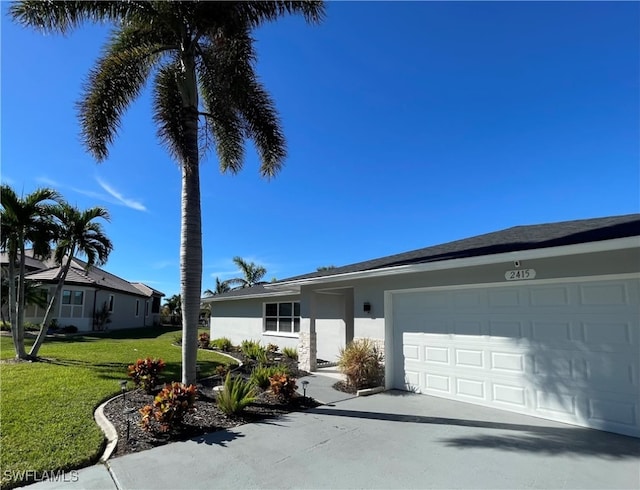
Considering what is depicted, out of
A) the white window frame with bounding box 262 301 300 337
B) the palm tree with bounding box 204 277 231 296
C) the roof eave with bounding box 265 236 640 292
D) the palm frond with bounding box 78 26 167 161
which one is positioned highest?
the palm frond with bounding box 78 26 167 161

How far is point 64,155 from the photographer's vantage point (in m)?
10.5

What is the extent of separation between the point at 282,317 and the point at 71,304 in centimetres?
1736

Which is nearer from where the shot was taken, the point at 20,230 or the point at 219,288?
the point at 20,230

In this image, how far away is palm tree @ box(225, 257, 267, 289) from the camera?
4100cm

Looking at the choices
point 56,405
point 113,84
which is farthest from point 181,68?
point 56,405

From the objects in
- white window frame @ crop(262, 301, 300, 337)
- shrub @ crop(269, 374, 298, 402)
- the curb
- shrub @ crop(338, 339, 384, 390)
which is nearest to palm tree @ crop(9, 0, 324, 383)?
the curb

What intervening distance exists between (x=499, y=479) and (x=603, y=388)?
3.08 m

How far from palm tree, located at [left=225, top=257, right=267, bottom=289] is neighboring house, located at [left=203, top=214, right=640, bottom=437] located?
31.7 m

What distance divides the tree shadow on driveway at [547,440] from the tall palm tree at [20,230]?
1292cm

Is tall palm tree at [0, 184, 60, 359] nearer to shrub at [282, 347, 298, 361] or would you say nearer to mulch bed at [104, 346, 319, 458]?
mulch bed at [104, 346, 319, 458]

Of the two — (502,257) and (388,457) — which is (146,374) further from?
(502,257)

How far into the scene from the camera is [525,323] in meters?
7.08

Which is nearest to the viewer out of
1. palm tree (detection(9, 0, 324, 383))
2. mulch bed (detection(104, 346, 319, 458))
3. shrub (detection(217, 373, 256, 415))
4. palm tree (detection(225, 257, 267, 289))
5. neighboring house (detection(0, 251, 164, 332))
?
mulch bed (detection(104, 346, 319, 458))

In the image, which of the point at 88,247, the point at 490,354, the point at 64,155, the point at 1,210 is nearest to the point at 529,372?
the point at 490,354
